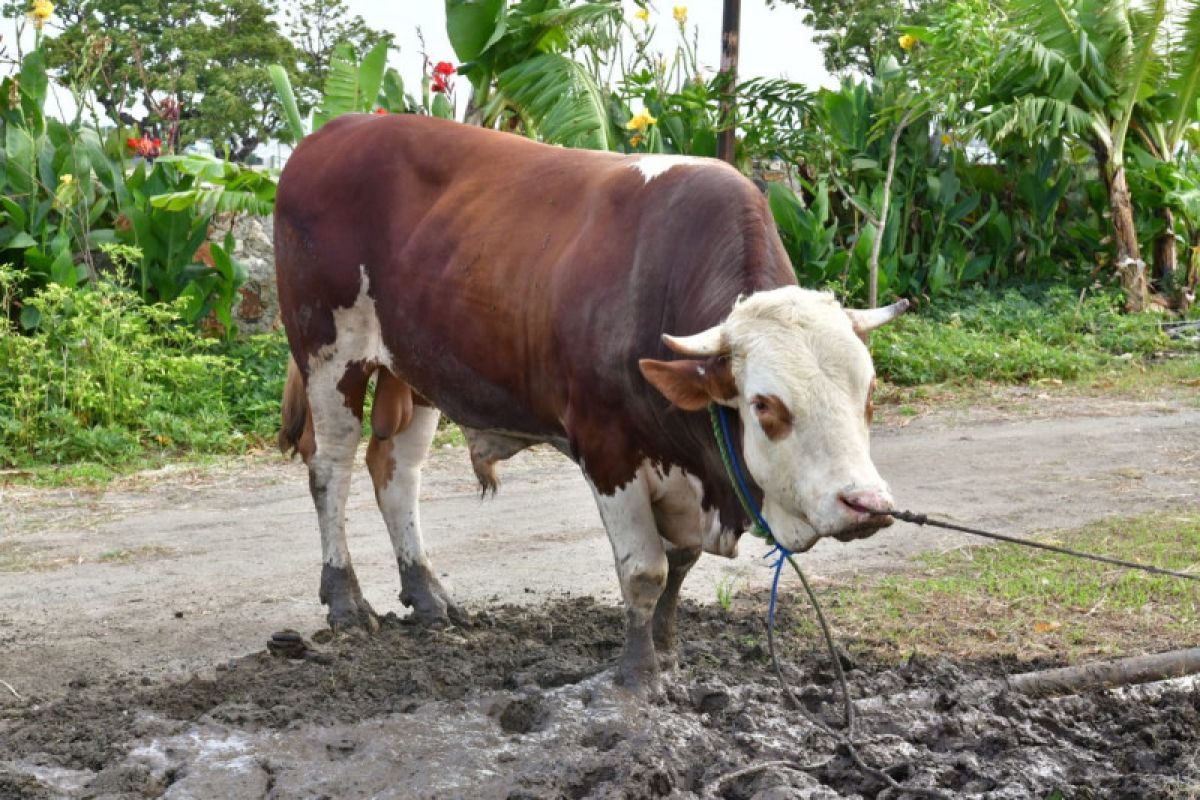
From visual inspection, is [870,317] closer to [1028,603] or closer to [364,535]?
[1028,603]

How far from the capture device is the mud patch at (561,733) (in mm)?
3781

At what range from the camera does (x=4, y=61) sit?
10195mm

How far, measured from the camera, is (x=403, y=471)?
5812 millimetres

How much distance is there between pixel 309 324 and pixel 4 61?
5970mm

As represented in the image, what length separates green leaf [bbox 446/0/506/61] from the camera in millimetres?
11023

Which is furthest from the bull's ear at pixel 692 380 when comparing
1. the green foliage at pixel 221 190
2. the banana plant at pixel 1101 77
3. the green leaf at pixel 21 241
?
the banana plant at pixel 1101 77

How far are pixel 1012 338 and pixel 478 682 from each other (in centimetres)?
914

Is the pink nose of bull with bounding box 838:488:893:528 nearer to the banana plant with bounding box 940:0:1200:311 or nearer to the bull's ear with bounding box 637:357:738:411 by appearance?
the bull's ear with bounding box 637:357:738:411

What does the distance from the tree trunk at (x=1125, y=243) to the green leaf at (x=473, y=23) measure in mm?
6672

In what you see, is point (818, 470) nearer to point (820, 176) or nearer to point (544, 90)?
point (544, 90)

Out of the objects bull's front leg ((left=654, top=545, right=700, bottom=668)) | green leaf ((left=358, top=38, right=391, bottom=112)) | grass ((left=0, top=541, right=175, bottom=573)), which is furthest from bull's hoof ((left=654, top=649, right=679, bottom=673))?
green leaf ((left=358, top=38, right=391, bottom=112))

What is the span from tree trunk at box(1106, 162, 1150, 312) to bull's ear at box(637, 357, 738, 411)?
36.8 ft

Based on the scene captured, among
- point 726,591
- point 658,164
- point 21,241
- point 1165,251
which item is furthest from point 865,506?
point 1165,251

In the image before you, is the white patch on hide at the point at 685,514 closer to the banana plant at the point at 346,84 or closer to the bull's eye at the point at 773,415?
the bull's eye at the point at 773,415
